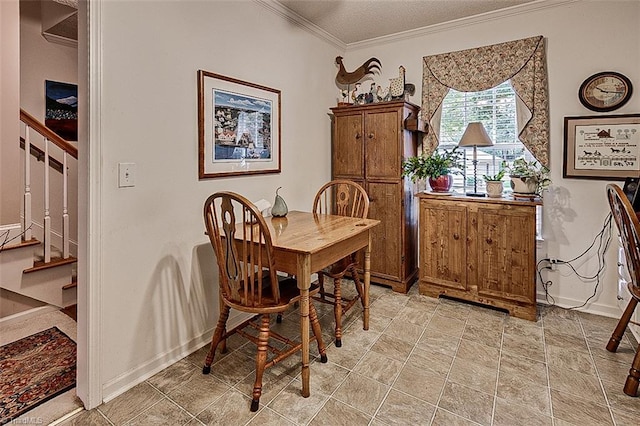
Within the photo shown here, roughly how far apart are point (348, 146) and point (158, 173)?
6.58 ft

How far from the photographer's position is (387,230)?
3363 mm

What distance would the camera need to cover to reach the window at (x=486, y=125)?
311 cm

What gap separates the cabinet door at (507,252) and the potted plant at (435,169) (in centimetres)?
45

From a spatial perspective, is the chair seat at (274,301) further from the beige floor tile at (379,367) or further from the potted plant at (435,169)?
the potted plant at (435,169)

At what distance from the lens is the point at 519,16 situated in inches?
118

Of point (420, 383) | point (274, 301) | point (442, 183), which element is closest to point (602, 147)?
point (442, 183)

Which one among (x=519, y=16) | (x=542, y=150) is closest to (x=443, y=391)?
(x=542, y=150)

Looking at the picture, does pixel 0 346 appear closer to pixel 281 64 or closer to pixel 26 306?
pixel 26 306

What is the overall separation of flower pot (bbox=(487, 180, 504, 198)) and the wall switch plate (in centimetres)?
269

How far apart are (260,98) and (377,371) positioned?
215 centimetres

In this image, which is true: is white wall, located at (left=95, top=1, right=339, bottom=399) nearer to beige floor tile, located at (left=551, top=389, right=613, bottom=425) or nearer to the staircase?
the staircase

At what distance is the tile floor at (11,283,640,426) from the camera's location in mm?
1681

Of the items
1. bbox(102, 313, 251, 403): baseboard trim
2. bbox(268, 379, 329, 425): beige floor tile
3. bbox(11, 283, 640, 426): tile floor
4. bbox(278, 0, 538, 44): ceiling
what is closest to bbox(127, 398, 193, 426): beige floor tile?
bbox(11, 283, 640, 426): tile floor

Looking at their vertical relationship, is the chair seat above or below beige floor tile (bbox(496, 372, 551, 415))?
above
